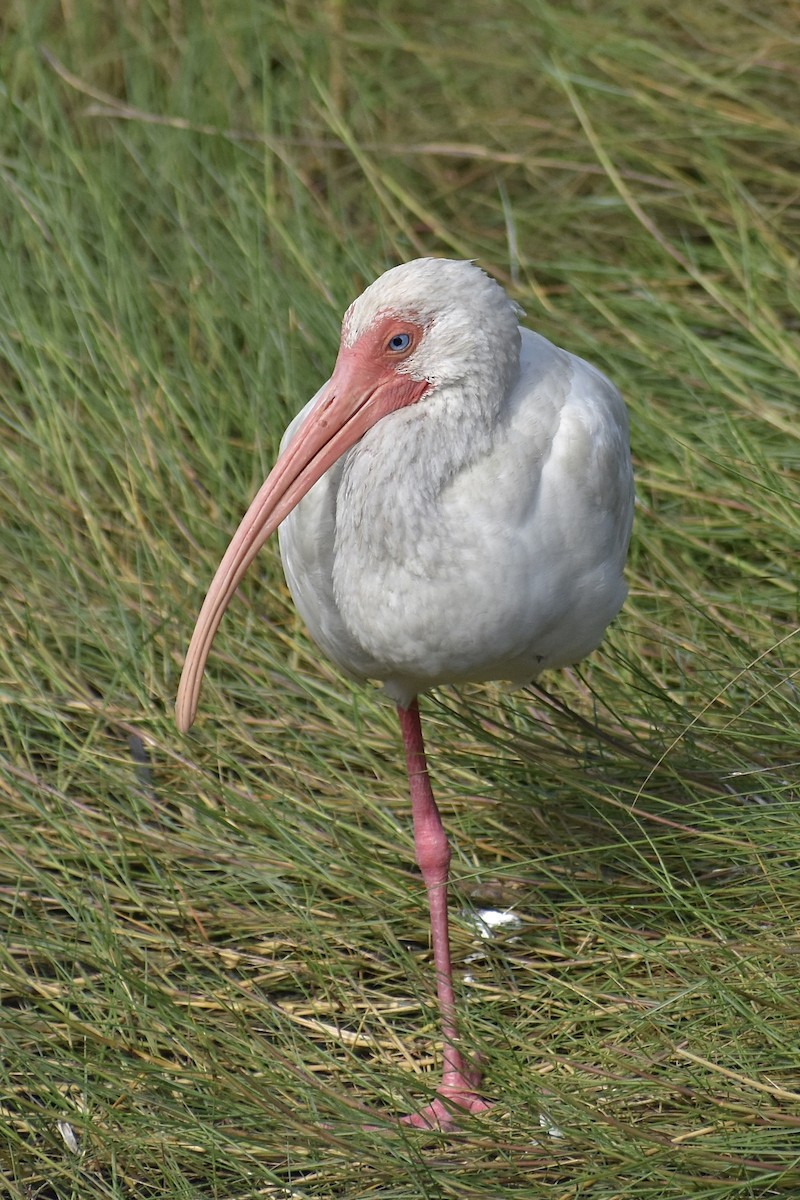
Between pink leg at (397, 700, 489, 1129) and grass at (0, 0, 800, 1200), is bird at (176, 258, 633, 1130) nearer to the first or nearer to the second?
pink leg at (397, 700, 489, 1129)

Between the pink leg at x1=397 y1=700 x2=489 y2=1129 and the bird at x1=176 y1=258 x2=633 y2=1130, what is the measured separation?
2 cm

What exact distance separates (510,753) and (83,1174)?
137cm

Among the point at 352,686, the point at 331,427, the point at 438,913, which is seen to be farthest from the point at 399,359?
the point at 352,686

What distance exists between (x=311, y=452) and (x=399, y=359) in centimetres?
25

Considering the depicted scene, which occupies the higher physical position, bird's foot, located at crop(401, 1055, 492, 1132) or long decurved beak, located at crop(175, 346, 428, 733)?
long decurved beak, located at crop(175, 346, 428, 733)

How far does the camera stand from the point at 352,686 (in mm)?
4176

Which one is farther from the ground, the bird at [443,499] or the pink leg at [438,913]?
the bird at [443,499]

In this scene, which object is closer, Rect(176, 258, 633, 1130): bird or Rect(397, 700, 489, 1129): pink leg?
Rect(176, 258, 633, 1130): bird

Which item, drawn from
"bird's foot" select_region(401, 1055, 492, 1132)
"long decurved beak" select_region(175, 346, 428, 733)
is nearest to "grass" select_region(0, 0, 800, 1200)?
"bird's foot" select_region(401, 1055, 492, 1132)

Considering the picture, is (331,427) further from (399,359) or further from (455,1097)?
(455,1097)

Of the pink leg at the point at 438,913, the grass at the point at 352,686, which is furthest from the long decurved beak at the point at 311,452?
the grass at the point at 352,686

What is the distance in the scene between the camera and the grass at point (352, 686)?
3029mm

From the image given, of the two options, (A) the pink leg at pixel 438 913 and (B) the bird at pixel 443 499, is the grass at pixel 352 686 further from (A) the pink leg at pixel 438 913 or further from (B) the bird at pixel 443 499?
(B) the bird at pixel 443 499

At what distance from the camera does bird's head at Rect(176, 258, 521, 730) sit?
2.94 m
